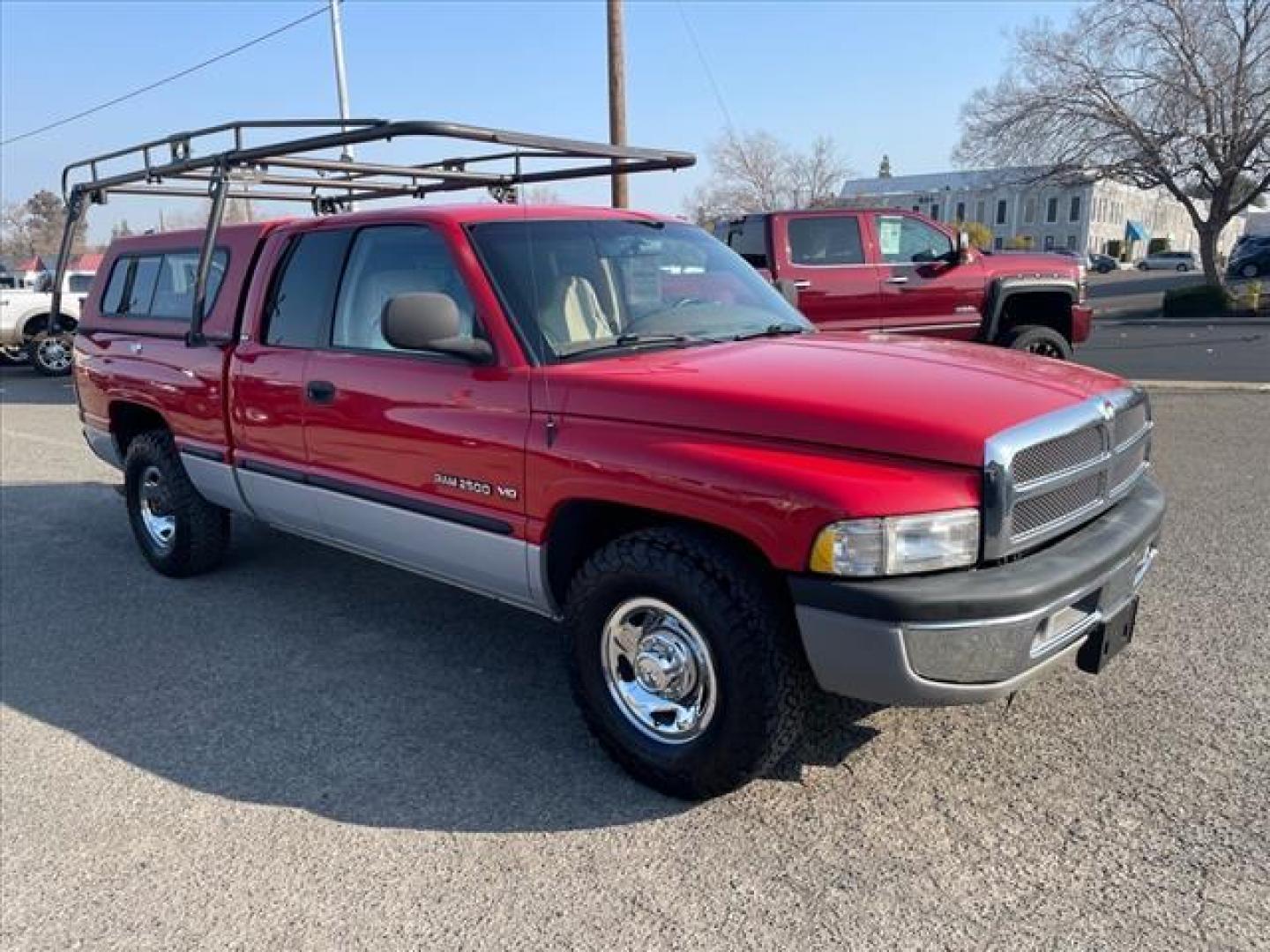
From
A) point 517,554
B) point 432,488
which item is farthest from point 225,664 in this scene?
point 517,554

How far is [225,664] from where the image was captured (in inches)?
169

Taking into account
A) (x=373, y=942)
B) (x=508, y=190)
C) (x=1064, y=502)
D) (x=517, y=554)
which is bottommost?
(x=373, y=942)

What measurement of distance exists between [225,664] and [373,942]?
83.4 inches

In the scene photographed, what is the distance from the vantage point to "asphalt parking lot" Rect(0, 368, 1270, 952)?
2572 millimetres

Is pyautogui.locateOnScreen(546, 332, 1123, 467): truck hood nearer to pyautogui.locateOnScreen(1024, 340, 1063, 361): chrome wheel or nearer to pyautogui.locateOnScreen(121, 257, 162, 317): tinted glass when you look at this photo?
pyautogui.locateOnScreen(121, 257, 162, 317): tinted glass

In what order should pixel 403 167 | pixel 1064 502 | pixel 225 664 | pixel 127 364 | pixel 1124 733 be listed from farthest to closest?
pixel 403 167 < pixel 127 364 < pixel 225 664 < pixel 1124 733 < pixel 1064 502

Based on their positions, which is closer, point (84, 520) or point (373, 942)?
point (373, 942)

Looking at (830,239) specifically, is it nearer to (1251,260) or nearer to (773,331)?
(773,331)

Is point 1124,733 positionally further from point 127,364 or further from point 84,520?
point 84,520

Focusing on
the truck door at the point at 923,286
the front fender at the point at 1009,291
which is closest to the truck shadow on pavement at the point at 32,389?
the truck door at the point at 923,286

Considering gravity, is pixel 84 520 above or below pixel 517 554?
below

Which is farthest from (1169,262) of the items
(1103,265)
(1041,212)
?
(1041,212)

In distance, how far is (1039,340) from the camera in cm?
952

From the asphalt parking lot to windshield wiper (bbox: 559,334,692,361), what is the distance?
1388 millimetres
